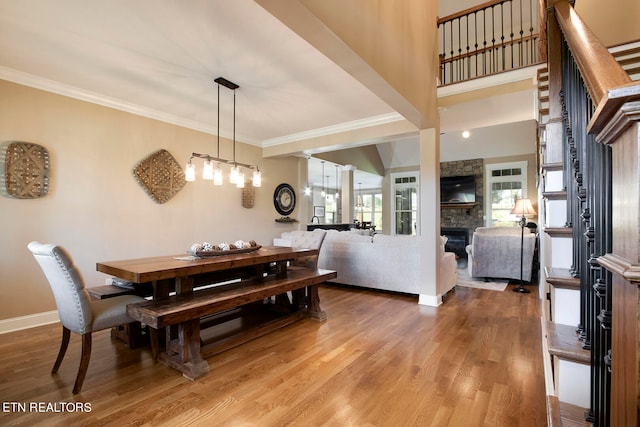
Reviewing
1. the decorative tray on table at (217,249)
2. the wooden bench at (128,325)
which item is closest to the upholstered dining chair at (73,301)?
the wooden bench at (128,325)

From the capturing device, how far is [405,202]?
1027 centimetres

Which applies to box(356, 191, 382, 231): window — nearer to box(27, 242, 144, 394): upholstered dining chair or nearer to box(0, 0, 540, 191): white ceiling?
box(0, 0, 540, 191): white ceiling

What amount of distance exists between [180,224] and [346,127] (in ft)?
9.56

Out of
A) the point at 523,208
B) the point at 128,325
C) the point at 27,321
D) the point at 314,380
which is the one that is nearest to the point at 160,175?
the point at 27,321

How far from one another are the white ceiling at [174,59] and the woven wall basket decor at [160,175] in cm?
60

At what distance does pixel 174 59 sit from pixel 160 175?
1.95m

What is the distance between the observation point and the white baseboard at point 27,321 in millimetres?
3134

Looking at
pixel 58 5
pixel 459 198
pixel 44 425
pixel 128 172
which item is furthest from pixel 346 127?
pixel 459 198

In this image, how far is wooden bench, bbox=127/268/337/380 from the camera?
2.17 meters

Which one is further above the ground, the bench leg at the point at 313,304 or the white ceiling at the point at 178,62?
the white ceiling at the point at 178,62

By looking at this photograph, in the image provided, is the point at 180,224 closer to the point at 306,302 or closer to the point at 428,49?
the point at 306,302

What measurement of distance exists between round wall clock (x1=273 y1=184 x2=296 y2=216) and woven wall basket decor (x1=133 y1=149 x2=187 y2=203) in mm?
1970

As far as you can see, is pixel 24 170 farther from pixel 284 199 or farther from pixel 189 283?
pixel 284 199

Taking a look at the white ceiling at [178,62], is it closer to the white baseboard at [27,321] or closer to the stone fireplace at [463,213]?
the white baseboard at [27,321]
